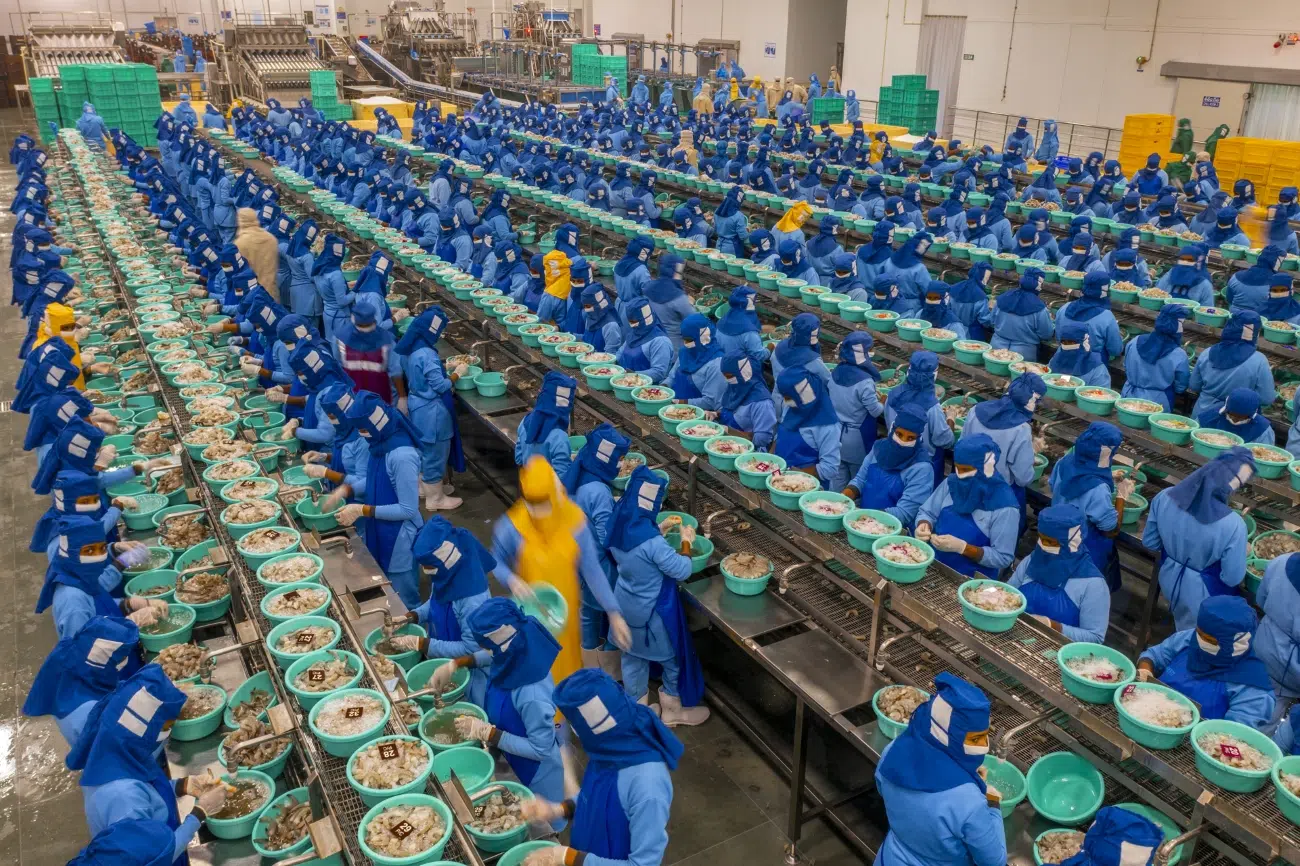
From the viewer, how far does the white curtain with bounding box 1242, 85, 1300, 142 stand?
59.2ft

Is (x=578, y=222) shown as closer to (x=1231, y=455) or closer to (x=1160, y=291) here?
(x=1160, y=291)

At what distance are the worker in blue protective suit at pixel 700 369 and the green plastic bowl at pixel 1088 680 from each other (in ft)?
12.3

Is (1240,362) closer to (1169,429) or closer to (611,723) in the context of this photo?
(1169,429)

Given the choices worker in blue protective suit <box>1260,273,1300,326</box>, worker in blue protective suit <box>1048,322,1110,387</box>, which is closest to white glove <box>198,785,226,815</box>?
worker in blue protective suit <box>1048,322,1110,387</box>

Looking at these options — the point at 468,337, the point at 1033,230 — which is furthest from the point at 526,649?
the point at 1033,230

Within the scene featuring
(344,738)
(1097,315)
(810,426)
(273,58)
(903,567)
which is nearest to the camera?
(344,738)

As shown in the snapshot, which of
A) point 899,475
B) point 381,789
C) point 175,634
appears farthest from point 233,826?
point 899,475

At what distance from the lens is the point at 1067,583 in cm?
475

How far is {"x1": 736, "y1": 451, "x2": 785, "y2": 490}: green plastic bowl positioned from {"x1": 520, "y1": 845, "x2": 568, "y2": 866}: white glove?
2593 millimetres

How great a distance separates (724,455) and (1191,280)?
20.5 feet

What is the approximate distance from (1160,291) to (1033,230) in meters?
1.95

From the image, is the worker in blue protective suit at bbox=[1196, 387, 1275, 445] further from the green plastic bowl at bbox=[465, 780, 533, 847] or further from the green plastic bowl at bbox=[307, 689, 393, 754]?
the green plastic bowl at bbox=[307, 689, 393, 754]

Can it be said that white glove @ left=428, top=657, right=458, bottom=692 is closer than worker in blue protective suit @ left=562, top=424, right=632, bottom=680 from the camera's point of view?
Yes

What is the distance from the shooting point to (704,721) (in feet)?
20.1
